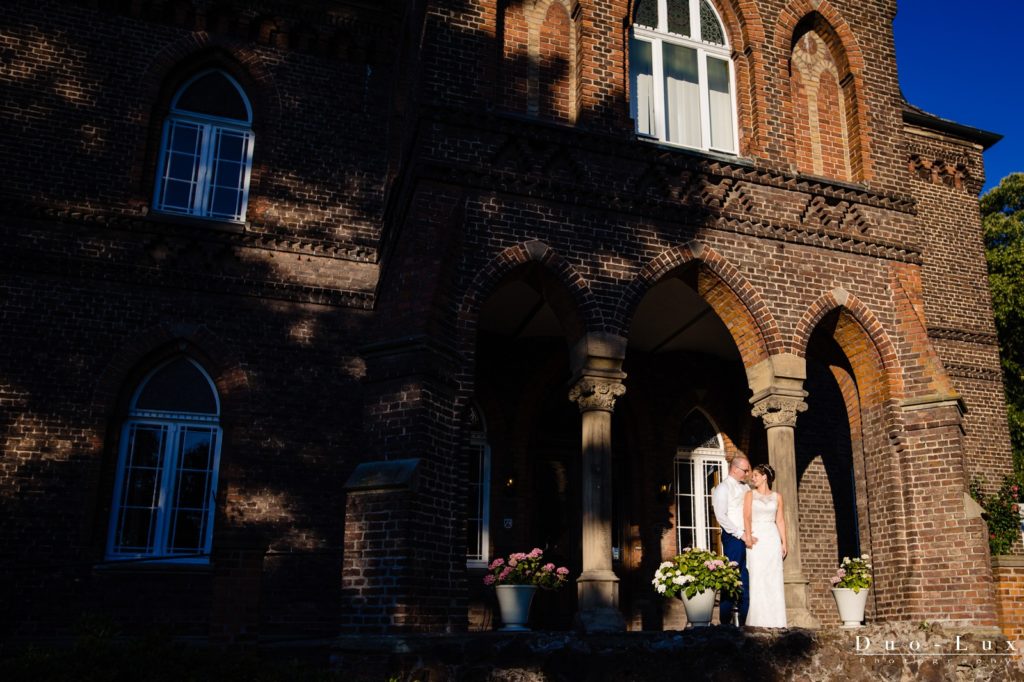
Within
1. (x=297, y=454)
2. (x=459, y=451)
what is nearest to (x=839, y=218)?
(x=459, y=451)

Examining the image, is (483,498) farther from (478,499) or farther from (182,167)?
(182,167)

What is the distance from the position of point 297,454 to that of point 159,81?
6.07 meters

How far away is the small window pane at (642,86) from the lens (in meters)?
12.8

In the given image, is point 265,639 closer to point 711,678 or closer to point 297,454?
point 297,454

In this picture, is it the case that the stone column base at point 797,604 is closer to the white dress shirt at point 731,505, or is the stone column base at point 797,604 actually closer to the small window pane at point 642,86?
the white dress shirt at point 731,505

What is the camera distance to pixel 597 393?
424 inches

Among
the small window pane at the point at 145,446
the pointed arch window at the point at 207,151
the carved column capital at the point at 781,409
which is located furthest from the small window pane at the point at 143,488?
the carved column capital at the point at 781,409

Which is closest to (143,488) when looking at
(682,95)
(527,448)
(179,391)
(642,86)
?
(179,391)

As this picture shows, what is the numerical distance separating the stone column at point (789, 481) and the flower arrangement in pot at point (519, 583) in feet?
9.36

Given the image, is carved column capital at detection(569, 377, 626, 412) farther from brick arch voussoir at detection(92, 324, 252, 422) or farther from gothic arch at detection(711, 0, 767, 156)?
brick arch voussoir at detection(92, 324, 252, 422)

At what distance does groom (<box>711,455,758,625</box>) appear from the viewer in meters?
10.3

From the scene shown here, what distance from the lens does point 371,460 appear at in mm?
9727

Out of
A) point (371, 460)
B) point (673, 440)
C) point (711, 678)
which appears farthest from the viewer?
point (673, 440)

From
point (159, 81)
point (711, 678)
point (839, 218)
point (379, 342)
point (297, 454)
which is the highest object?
point (159, 81)
